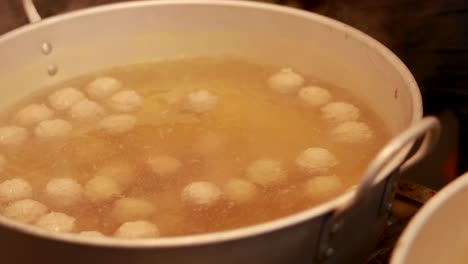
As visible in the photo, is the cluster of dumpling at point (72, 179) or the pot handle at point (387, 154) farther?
the cluster of dumpling at point (72, 179)

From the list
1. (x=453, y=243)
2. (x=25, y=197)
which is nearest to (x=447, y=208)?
(x=453, y=243)

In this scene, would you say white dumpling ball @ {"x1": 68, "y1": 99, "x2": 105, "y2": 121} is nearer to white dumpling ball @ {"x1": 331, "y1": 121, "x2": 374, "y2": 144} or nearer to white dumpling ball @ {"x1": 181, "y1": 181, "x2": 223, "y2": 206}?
white dumpling ball @ {"x1": 181, "y1": 181, "x2": 223, "y2": 206}

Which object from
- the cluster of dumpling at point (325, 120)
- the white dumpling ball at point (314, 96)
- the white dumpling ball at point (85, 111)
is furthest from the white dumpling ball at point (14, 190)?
the white dumpling ball at point (314, 96)

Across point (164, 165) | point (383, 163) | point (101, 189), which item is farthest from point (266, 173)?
point (383, 163)

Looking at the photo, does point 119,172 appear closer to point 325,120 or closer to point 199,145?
point 199,145

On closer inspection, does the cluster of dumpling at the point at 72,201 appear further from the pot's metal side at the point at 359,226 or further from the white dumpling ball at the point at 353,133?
the white dumpling ball at the point at 353,133

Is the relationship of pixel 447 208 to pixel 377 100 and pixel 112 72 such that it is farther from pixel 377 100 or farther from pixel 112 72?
pixel 112 72

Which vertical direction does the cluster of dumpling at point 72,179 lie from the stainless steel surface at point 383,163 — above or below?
below
